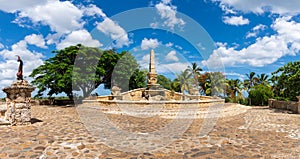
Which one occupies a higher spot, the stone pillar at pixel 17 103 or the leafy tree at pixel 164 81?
the leafy tree at pixel 164 81

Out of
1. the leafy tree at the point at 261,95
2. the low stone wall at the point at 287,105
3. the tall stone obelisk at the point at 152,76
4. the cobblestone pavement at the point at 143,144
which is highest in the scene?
the tall stone obelisk at the point at 152,76

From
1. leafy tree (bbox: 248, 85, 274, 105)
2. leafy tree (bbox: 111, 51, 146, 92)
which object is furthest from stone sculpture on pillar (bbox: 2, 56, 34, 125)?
leafy tree (bbox: 248, 85, 274, 105)

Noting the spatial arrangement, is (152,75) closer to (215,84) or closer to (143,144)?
(143,144)

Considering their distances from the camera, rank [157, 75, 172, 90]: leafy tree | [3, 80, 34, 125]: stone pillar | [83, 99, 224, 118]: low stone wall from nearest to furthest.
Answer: [3, 80, 34, 125]: stone pillar
[83, 99, 224, 118]: low stone wall
[157, 75, 172, 90]: leafy tree

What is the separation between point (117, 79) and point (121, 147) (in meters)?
19.3

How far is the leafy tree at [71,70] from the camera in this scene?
1856 centimetres

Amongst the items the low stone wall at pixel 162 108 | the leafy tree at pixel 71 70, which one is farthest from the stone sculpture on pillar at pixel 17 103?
the leafy tree at pixel 71 70

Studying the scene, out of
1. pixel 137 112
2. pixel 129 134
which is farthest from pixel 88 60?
pixel 129 134

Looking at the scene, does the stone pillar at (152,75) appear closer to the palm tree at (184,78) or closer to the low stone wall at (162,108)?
the low stone wall at (162,108)

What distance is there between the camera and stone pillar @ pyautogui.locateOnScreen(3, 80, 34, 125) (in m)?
8.07

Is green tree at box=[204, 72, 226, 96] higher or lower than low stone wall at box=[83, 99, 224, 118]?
higher

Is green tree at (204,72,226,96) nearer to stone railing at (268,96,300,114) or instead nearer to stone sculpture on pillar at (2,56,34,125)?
stone railing at (268,96,300,114)

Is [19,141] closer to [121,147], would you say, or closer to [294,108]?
[121,147]

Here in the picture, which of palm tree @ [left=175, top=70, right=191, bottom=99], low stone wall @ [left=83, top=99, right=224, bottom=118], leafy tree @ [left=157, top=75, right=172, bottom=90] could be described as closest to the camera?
low stone wall @ [left=83, top=99, right=224, bottom=118]
